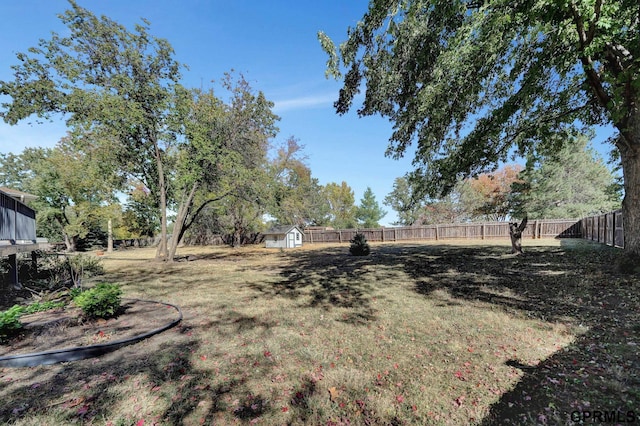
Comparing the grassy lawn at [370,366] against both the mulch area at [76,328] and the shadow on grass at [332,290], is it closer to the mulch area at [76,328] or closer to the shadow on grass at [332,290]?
the shadow on grass at [332,290]

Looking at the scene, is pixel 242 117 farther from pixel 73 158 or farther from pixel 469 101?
pixel 73 158

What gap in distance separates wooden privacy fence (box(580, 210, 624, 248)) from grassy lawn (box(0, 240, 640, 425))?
630 cm

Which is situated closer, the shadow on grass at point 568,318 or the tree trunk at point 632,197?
the shadow on grass at point 568,318

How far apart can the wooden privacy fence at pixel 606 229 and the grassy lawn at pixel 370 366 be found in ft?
20.7

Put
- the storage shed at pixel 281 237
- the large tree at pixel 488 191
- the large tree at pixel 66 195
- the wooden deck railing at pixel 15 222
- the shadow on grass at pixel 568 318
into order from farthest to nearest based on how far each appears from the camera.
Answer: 1. the large tree at pixel 488 191
2. the storage shed at pixel 281 237
3. the large tree at pixel 66 195
4. the wooden deck railing at pixel 15 222
5. the shadow on grass at pixel 568 318

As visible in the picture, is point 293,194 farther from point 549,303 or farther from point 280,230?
point 549,303

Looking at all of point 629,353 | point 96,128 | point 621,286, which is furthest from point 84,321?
point 96,128

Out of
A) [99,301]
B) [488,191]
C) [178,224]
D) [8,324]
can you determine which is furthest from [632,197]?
[488,191]

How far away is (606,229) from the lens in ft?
37.9

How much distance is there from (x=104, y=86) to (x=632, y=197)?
1840 cm

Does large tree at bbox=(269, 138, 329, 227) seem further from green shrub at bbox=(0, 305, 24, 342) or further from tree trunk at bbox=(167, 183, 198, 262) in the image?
green shrub at bbox=(0, 305, 24, 342)

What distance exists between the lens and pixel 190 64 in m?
13.2

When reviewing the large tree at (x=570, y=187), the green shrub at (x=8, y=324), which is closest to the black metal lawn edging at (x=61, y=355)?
the green shrub at (x=8, y=324)

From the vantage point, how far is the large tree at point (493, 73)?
15.6 feet
